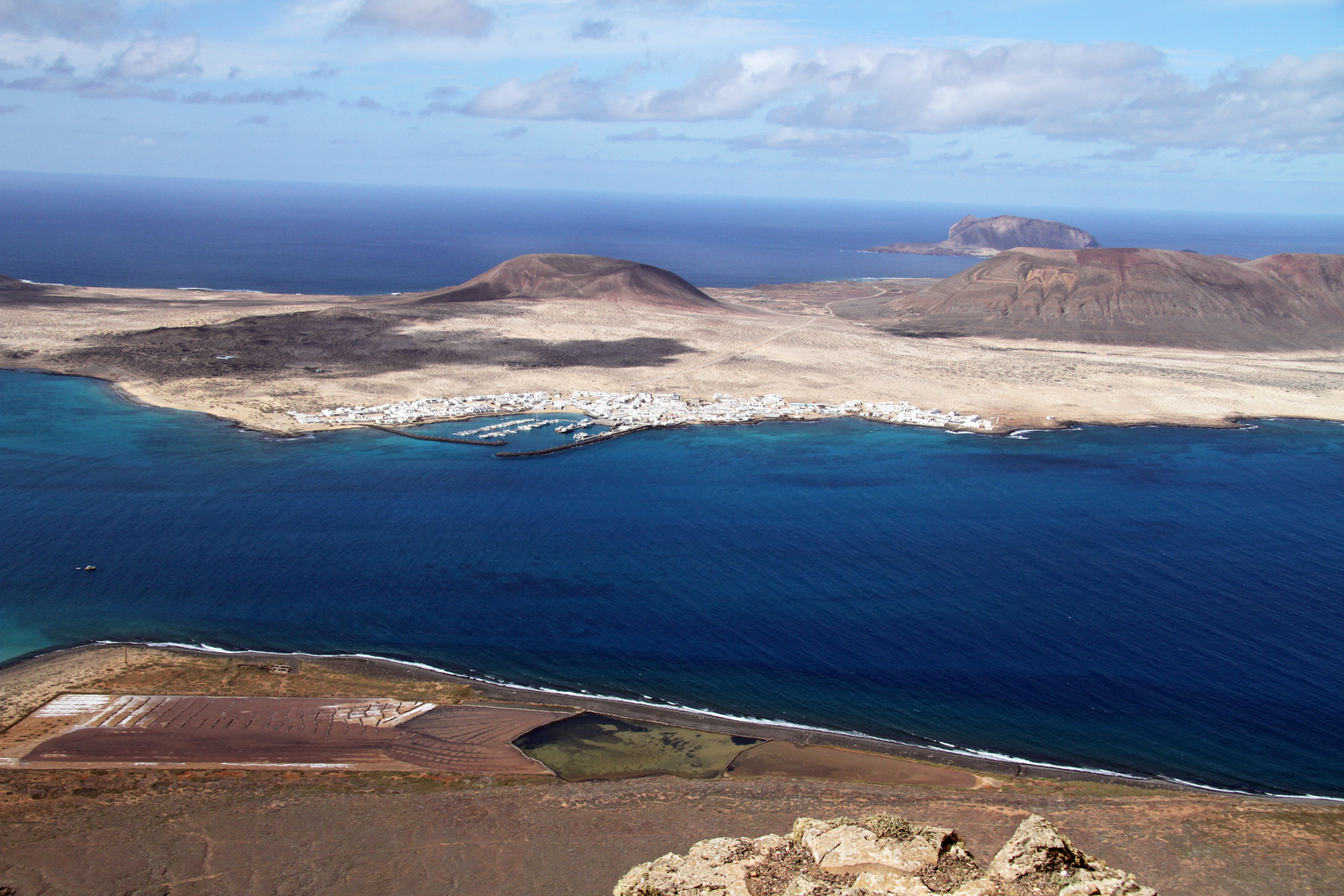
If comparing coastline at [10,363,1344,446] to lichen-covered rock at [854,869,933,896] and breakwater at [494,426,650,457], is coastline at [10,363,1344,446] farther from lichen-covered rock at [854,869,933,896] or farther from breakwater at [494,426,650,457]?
lichen-covered rock at [854,869,933,896]

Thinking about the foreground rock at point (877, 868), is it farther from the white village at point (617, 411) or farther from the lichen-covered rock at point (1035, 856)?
the white village at point (617, 411)

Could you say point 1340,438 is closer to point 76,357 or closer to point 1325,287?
point 1325,287

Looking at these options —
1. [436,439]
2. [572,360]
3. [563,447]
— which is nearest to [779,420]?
[563,447]

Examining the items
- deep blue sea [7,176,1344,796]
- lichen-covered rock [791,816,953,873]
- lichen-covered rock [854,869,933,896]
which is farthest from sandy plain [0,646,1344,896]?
lichen-covered rock [854,869,933,896]

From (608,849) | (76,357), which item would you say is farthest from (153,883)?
(76,357)

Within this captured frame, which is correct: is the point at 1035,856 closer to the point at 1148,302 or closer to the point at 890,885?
the point at 890,885
